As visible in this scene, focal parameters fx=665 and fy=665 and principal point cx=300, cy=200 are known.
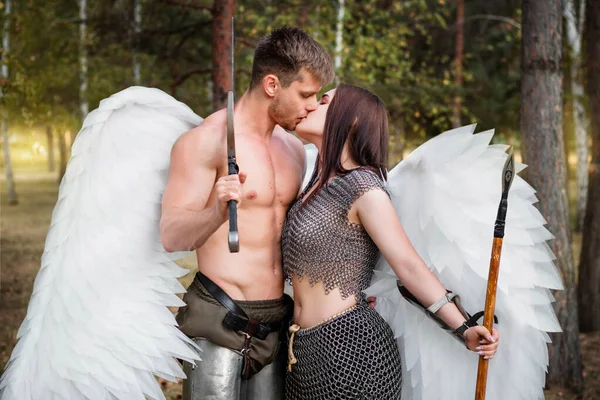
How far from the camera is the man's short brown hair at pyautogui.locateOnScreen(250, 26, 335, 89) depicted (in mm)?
2775

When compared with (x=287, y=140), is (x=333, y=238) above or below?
below

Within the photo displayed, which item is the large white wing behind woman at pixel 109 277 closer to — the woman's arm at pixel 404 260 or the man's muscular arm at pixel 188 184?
the man's muscular arm at pixel 188 184

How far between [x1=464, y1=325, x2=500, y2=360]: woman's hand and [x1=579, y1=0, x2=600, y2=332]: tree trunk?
477 cm

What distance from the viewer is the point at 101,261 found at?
273cm

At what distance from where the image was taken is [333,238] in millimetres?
2680

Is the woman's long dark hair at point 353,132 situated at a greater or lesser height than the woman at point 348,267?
greater

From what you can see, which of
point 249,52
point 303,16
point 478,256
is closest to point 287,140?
point 478,256

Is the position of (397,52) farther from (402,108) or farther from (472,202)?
(472,202)

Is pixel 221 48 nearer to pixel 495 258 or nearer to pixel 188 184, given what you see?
pixel 188 184

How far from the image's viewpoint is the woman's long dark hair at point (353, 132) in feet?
9.14

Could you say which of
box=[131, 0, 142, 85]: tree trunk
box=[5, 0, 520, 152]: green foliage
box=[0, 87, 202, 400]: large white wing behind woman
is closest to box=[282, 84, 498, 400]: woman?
box=[0, 87, 202, 400]: large white wing behind woman

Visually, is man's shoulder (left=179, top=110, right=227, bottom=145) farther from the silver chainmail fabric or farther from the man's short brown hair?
the silver chainmail fabric

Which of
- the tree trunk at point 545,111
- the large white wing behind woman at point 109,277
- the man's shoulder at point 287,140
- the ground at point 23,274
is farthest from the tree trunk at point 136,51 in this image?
the large white wing behind woman at point 109,277

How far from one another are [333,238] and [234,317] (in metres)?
0.52
